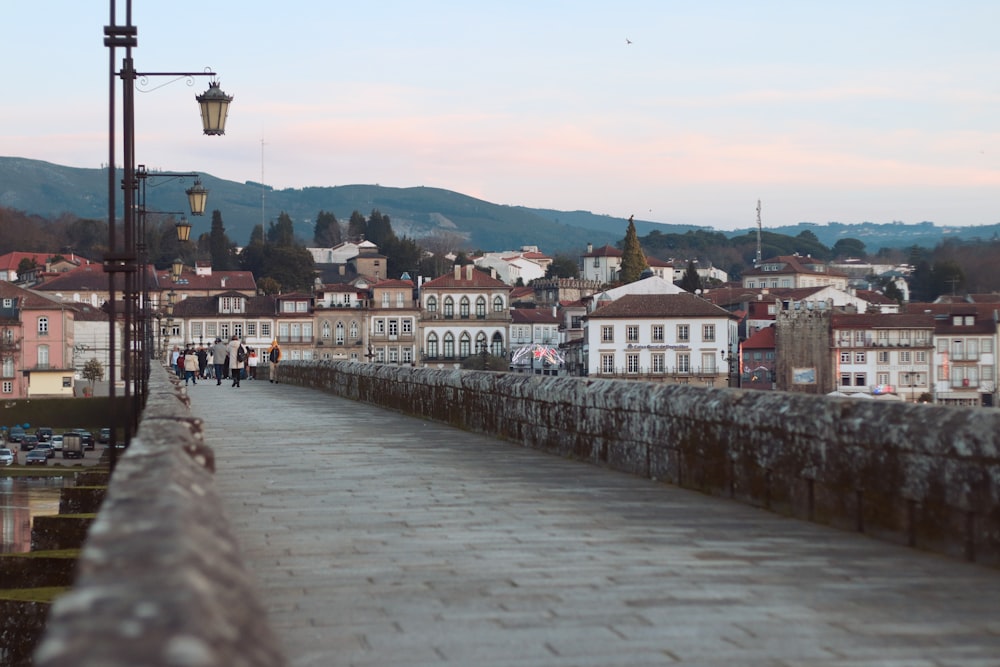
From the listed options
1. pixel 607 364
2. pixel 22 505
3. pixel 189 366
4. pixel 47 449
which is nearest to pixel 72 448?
pixel 47 449

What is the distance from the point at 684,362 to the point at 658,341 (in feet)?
8.14

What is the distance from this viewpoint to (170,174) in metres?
27.8

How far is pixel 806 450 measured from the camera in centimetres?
825

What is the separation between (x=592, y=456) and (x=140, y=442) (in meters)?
6.31

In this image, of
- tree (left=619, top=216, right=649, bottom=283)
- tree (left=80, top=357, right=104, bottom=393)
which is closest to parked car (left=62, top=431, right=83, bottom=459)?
tree (left=80, top=357, right=104, bottom=393)

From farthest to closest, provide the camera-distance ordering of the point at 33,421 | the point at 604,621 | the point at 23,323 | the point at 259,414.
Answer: the point at 23,323, the point at 33,421, the point at 259,414, the point at 604,621

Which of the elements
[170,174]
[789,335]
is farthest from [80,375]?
[170,174]

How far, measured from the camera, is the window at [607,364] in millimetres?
102375

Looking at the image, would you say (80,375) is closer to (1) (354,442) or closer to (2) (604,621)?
(1) (354,442)

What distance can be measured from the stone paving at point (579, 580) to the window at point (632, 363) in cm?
9177

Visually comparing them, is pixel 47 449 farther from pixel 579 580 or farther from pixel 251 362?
pixel 579 580

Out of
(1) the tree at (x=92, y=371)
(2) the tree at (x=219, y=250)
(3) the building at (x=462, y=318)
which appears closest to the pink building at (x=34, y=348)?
(1) the tree at (x=92, y=371)

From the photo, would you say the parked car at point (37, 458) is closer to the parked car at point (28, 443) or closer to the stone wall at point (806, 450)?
the parked car at point (28, 443)

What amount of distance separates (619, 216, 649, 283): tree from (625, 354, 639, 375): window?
2222 inches
